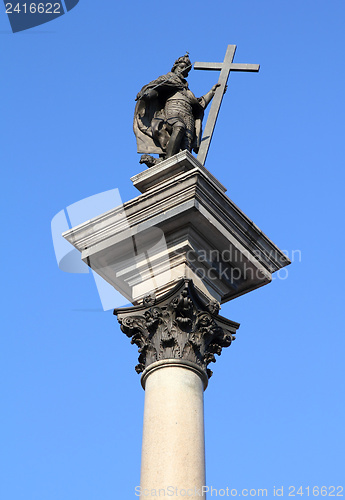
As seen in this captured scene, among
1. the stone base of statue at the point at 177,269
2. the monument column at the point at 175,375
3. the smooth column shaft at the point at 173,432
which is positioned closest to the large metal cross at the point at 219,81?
the stone base of statue at the point at 177,269

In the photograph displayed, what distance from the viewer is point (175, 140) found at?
49.1ft

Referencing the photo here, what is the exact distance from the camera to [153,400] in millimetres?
11805

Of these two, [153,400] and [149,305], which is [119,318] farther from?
[153,400]

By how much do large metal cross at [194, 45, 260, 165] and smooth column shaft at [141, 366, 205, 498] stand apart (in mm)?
4560

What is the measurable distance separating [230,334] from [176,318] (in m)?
0.93

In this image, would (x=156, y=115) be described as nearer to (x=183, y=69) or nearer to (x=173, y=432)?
(x=183, y=69)

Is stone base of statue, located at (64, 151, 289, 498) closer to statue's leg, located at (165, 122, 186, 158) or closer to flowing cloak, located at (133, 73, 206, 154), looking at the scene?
statue's leg, located at (165, 122, 186, 158)

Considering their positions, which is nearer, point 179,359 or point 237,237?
point 179,359

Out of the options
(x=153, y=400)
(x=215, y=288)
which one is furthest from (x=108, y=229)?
(x=153, y=400)

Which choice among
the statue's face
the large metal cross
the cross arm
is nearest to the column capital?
the large metal cross

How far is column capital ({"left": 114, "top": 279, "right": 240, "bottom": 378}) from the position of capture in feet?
40.5

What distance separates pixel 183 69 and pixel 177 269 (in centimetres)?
477

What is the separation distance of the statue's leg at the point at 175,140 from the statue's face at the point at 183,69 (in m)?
1.65

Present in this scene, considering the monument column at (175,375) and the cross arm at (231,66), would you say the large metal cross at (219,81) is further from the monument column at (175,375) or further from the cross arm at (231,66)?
the monument column at (175,375)
